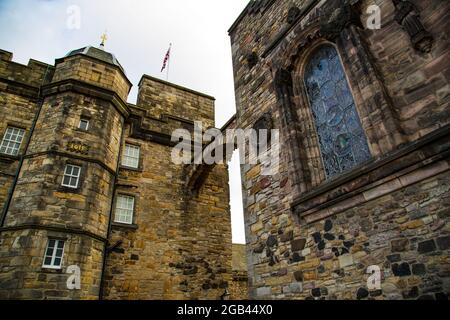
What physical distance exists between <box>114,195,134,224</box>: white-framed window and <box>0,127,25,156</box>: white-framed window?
3.78m

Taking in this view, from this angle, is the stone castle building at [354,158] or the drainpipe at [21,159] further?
the drainpipe at [21,159]

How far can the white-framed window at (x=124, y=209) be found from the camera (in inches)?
414

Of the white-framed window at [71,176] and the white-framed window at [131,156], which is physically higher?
the white-framed window at [131,156]

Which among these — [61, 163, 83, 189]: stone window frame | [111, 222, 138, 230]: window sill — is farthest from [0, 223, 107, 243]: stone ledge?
[111, 222, 138, 230]: window sill

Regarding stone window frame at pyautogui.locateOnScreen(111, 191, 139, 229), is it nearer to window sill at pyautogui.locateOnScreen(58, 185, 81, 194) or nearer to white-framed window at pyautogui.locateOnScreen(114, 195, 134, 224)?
white-framed window at pyautogui.locateOnScreen(114, 195, 134, 224)

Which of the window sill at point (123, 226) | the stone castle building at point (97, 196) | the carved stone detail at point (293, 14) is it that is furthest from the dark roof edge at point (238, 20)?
the window sill at point (123, 226)

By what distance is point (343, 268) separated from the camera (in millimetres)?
3992

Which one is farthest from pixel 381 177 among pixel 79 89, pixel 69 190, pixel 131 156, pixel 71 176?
pixel 79 89

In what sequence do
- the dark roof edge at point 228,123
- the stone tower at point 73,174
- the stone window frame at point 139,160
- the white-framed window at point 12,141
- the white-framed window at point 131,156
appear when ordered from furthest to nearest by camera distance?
the white-framed window at point 131,156 → the stone window frame at point 139,160 → the dark roof edge at point 228,123 → the white-framed window at point 12,141 → the stone tower at point 73,174

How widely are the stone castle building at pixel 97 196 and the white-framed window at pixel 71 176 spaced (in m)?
0.03

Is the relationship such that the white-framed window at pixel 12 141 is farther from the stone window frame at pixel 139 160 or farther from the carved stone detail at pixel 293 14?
the carved stone detail at pixel 293 14

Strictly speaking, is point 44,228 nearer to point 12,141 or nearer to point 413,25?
point 12,141

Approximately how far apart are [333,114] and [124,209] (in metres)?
8.54
